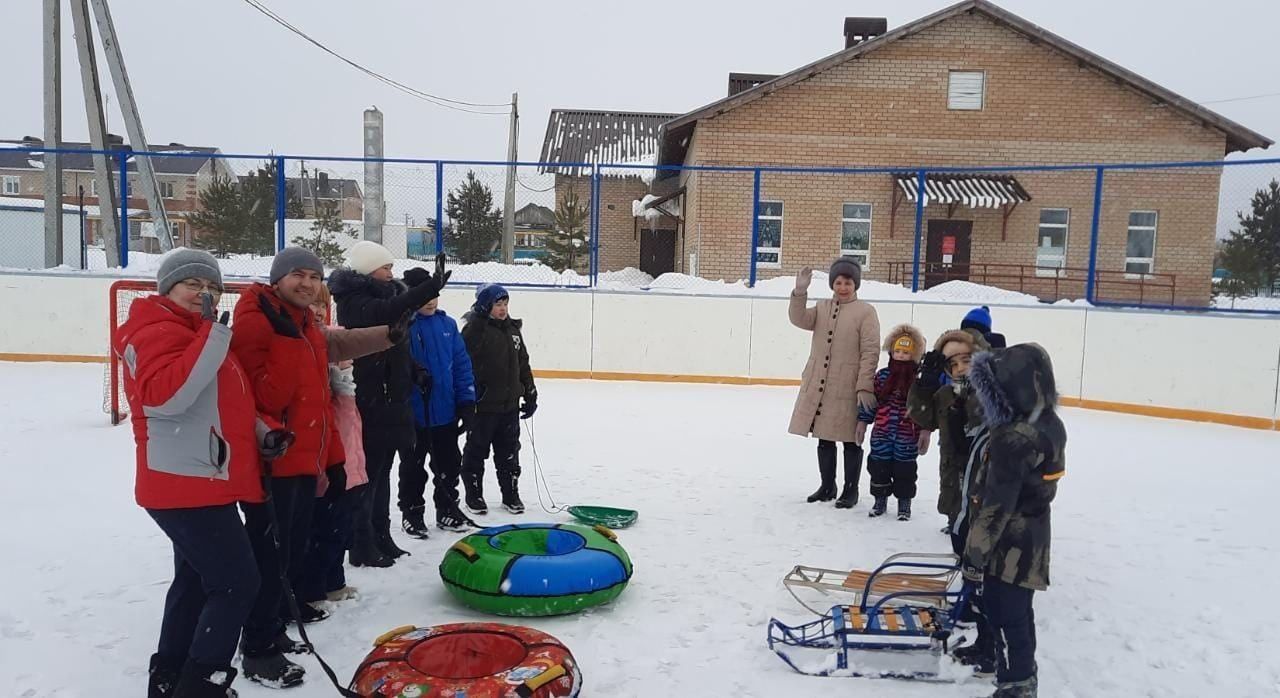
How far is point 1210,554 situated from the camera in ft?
15.1

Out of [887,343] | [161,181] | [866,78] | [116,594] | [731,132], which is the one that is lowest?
[116,594]

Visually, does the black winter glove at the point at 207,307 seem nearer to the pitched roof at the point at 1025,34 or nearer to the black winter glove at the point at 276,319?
the black winter glove at the point at 276,319

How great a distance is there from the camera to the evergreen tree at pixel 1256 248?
8922 millimetres

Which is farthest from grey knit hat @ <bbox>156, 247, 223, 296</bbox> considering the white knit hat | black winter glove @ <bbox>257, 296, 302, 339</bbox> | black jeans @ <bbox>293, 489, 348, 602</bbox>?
the white knit hat

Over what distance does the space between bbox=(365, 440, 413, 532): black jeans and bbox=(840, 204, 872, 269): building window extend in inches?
561

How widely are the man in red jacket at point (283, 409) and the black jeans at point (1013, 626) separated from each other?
239 centimetres

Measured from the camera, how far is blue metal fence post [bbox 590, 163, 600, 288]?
1086 cm

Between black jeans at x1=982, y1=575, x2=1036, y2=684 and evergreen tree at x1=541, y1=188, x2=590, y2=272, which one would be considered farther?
evergreen tree at x1=541, y1=188, x2=590, y2=272

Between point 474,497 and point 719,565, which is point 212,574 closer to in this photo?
point 719,565

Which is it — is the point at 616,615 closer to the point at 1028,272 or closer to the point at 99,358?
the point at 99,358

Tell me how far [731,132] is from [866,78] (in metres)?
3.35

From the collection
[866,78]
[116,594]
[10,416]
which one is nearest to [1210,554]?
[116,594]

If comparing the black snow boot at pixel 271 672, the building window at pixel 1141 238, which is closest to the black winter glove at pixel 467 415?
the black snow boot at pixel 271 672

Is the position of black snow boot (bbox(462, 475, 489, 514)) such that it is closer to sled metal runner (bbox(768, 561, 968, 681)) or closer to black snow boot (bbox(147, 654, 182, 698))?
sled metal runner (bbox(768, 561, 968, 681))
